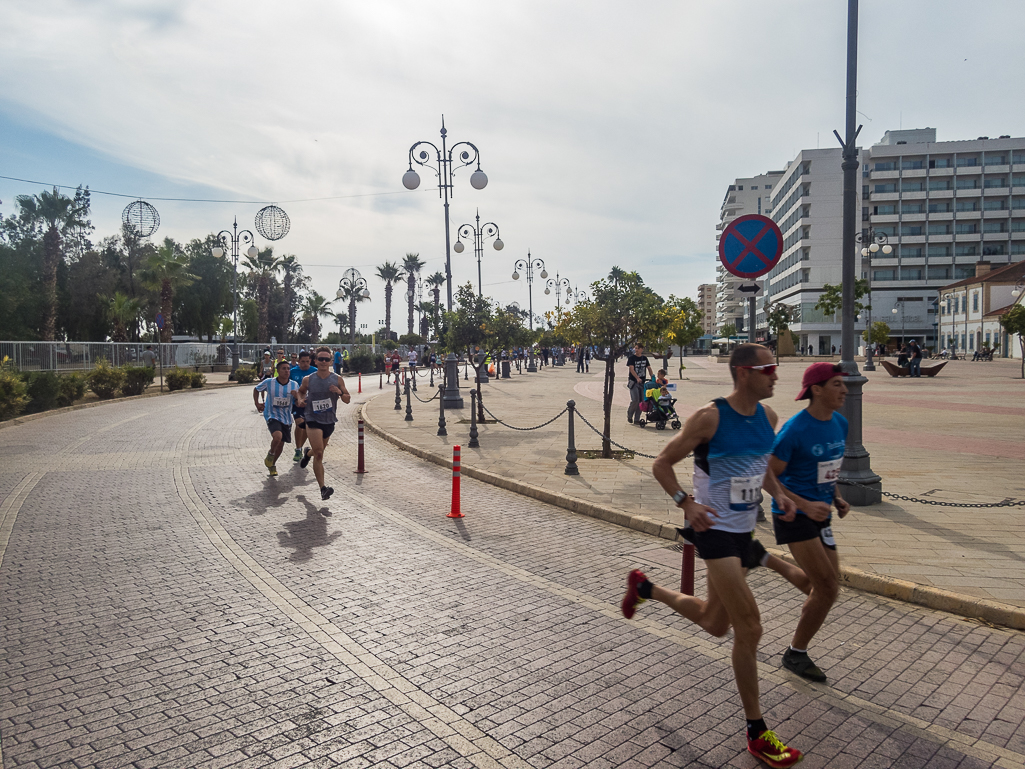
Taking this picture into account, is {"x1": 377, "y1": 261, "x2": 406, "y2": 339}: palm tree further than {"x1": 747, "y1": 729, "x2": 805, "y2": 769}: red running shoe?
Yes

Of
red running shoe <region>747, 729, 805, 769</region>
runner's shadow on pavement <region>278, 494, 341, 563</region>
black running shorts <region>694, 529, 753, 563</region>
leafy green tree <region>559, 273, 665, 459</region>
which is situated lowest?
runner's shadow on pavement <region>278, 494, 341, 563</region>

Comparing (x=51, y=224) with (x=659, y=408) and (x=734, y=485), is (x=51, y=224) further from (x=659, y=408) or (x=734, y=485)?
(x=734, y=485)

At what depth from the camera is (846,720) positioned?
3480 millimetres

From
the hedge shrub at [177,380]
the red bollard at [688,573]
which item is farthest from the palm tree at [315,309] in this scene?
the red bollard at [688,573]

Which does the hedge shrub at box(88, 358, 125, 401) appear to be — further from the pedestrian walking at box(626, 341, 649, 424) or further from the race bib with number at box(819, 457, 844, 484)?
the race bib with number at box(819, 457, 844, 484)

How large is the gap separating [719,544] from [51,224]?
2291 inches

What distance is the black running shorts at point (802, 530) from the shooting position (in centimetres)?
379

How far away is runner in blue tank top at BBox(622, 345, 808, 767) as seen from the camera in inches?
127

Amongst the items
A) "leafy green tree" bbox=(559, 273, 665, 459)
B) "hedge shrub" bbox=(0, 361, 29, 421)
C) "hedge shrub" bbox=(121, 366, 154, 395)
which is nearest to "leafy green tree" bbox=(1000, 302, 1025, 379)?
"leafy green tree" bbox=(559, 273, 665, 459)

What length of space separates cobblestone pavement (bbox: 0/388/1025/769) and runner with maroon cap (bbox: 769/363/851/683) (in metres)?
0.40

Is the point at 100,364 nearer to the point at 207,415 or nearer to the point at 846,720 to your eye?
the point at 207,415

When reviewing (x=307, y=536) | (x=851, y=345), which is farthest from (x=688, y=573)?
(x=851, y=345)

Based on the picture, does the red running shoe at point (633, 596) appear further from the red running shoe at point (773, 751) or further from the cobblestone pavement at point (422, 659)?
the red running shoe at point (773, 751)

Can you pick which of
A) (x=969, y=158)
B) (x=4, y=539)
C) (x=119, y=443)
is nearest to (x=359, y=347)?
(x=119, y=443)
